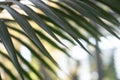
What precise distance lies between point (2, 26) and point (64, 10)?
0.32 m

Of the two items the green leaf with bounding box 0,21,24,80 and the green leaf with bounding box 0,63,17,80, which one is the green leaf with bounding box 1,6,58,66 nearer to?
the green leaf with bounding box 0,21,24,80

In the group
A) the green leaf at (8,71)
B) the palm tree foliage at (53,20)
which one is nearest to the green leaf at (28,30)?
the palm tree foliage at (53,20)

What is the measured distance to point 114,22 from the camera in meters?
0.76

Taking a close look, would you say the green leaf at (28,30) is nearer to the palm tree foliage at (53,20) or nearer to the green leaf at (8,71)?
the palm tree foliage at (53,20)

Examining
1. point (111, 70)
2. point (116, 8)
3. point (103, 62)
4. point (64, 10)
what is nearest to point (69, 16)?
point (64, 10)

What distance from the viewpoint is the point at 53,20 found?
53 cm

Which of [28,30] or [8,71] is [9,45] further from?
[8,71]

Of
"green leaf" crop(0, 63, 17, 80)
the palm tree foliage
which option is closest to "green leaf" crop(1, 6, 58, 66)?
the palm tree foliage

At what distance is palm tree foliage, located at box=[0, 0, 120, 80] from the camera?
0.48 m

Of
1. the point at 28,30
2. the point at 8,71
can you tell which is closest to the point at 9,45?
the point at 28,30

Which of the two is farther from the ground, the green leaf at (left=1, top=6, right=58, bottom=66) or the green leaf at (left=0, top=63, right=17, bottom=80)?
the green leaf at (left=1, top=6, right=58, bottom=66)

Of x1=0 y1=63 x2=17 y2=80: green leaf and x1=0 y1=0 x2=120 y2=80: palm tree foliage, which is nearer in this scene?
x1=0 y1=0 x2=120 y2=80: palm tree foliage

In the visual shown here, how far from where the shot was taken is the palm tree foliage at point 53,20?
483mm

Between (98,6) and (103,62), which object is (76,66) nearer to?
(103,62)
